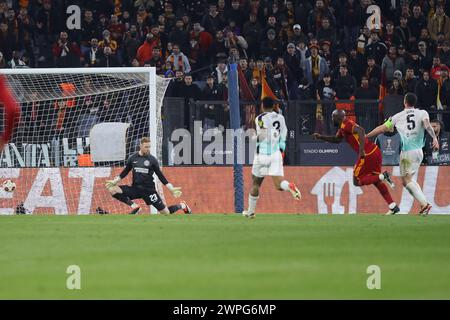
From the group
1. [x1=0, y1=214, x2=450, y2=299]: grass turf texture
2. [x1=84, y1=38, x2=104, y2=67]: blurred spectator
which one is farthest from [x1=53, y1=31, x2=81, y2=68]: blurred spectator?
[x1=0, y1=214, x2=450, y2=299]: grass turf texture

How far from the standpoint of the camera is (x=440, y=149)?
86.0 feet

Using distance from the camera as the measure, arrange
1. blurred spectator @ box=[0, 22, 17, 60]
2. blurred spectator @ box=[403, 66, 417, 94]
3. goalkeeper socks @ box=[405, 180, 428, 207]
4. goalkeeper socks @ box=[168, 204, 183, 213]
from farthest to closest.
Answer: blurred spectator @ box=[0, 22, 17, 60], blurred spectator @ box=[403, 66, 417, 94], goalkeeper socks @ box=[168, 204, 183, 213], goalkeeper socks @ box=[405, 180, 428, 207]

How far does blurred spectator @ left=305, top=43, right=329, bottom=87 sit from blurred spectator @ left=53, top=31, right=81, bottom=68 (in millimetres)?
5800

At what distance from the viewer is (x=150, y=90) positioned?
83.8 ft

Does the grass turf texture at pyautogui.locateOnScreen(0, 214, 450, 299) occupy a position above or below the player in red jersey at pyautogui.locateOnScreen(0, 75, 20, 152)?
below

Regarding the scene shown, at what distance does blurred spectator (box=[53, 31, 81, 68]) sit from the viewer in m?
30.5

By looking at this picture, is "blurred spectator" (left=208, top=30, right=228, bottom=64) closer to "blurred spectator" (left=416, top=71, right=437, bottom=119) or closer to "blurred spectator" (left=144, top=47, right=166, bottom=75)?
"blurred spectator" (left=144, top=47, right=166, bottom=75)

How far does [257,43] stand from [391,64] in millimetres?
3483

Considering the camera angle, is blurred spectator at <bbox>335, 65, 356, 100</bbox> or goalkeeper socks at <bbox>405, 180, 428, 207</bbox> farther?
blurred spectator at <bbox>335, 65, 356, 100</bbox>

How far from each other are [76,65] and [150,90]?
5412mm

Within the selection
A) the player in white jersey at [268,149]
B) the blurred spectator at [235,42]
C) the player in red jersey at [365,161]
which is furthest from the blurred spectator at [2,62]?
the player in white jersey at [268,149]

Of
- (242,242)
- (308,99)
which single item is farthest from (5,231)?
(308,99)
